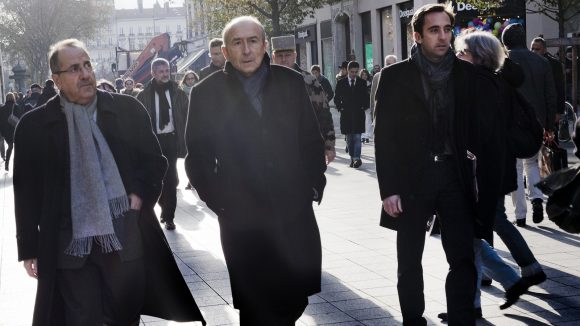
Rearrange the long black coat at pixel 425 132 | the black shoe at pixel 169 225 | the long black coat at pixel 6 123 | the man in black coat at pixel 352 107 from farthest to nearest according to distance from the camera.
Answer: the long black coat at pixel 6 123
the man in black coat at pixel 352 107
the black shoe at pixel 169 225
the long black coat at pixel 425 132

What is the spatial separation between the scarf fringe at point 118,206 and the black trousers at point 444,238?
1510 mm

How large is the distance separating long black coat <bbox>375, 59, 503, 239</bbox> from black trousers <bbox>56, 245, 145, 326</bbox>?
1.45 meters

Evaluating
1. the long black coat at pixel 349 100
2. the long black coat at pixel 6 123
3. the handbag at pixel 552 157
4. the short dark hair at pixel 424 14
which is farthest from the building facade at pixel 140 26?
the short dark hair at pixel 424 14

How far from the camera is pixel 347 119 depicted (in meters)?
17.6

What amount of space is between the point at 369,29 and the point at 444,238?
35750 mm

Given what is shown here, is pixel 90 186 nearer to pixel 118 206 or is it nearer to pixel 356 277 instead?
pixel 118 206

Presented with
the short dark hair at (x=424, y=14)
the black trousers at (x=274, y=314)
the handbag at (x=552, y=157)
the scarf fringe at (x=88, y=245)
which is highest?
the short dark hair at (x=424, y=14)

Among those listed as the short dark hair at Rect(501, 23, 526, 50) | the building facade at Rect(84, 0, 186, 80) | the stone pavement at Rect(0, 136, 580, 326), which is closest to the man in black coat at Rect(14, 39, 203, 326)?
the stone pavement at Rect(0, 136, 580, 326)

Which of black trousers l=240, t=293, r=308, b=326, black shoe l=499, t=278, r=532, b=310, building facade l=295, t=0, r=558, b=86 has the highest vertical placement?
building facade l=295, t=0, r=558, b=86

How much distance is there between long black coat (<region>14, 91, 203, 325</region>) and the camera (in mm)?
4668

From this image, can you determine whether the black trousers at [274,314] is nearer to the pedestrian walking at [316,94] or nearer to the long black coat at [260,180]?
the long black coat at [260,180]

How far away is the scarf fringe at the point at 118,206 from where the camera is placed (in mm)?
4773

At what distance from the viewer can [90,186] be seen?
467 cm

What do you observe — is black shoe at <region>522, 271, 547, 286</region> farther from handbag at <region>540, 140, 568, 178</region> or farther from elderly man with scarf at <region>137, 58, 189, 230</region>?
elderly man with scarf at <region>137, 58, 189, 230</region>
